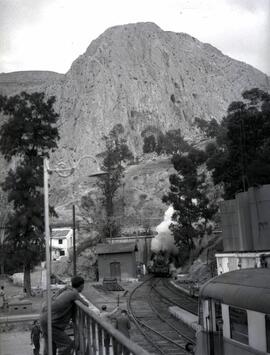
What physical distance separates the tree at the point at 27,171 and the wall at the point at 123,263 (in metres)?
14.1

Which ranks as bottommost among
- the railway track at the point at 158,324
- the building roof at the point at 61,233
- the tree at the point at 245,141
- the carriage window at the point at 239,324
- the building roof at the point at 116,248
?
the railway track at the point at 158,324

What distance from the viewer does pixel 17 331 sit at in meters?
27.1

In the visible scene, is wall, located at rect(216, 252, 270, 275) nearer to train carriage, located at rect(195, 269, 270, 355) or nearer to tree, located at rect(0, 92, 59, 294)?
tree, located at rect(0, 92, 59, 294)

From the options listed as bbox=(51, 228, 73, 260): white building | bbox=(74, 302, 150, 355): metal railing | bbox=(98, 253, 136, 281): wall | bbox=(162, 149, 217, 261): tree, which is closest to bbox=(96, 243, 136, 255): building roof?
bbox=(98, 253, 136, 281): wall

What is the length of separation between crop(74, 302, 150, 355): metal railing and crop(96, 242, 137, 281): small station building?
4694 centimetres

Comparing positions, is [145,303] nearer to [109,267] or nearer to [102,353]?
[109,267]

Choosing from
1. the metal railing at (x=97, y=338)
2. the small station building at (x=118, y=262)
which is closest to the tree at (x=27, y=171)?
the small station building at (x=118, y=262)

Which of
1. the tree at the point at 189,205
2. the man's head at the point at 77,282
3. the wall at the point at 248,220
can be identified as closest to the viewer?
the man's head at the point at 77,282

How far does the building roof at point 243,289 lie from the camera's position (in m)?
8.91

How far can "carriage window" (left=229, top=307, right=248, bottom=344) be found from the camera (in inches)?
374

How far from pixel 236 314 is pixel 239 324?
18 centimetres

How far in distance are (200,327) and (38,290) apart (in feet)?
110

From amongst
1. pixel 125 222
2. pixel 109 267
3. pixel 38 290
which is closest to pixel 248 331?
pixel 38 290

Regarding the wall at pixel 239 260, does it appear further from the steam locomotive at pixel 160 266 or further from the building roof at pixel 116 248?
the steam locomotive at pixel 160 266
